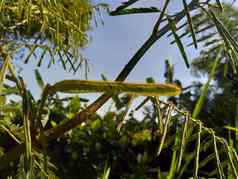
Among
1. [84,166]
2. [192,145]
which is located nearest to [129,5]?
[84,166]

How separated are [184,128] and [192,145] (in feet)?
7.22

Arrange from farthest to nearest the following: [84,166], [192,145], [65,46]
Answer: [192,145] < [84,166] < [65,46]

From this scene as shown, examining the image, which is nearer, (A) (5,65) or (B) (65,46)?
(A) (5,65)

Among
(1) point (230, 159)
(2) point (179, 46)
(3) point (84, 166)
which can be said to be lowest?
(3) point (84, 166)

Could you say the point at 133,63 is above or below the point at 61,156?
above

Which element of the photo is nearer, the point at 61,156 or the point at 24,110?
the point at 24,110

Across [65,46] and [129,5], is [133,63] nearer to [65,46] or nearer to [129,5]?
[129,5]

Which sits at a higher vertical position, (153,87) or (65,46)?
(65,46)

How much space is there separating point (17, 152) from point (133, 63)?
12 cm

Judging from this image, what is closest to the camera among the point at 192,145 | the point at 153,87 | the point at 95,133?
the point at 153,87

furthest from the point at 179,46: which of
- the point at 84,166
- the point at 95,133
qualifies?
the point at 95,133

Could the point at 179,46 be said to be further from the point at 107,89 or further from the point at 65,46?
the point at 65,46

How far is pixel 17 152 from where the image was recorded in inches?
16.8

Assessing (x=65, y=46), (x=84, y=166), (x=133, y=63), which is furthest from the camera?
(x=84, y=166)
